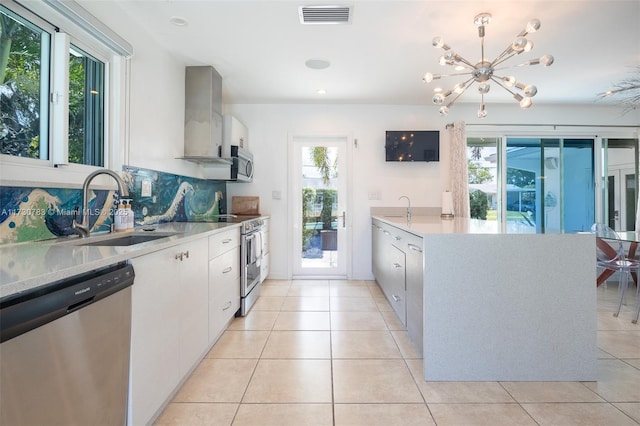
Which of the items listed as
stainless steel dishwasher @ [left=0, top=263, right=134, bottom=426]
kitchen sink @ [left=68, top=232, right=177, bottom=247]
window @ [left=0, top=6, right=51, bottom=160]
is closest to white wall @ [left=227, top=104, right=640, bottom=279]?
kitchen sink @ [left=68, top=232, right=177, bottom=247]

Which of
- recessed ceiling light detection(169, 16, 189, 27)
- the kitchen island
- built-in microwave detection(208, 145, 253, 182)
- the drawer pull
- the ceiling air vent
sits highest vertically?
recessed ceiling light detection(169, 16, 189, 27)

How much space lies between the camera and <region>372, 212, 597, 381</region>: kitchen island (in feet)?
6.00

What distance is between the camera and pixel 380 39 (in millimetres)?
2590

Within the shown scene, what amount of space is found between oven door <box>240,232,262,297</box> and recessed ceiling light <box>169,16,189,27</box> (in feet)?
5.97

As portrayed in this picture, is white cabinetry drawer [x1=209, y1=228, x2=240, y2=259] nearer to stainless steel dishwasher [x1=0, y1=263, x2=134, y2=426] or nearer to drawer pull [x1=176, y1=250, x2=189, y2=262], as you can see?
drawer pull [x1=176, y1=250, x2=189, y2=262]

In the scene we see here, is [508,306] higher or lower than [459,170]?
lower

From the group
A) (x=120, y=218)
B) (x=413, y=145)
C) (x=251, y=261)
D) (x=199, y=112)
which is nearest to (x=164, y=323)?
(x=120, y=218)

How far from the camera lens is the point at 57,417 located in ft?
3.00

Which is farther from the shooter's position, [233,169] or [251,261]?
[233,169]

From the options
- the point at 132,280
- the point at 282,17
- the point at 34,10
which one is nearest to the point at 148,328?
the point at 132,280

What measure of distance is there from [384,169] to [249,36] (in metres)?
2.47

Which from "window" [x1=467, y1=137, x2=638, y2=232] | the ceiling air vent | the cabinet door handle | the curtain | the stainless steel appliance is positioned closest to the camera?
the cabinet door handle

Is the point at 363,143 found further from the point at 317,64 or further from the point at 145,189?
the point at 145,189

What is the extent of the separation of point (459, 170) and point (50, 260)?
4.31m
